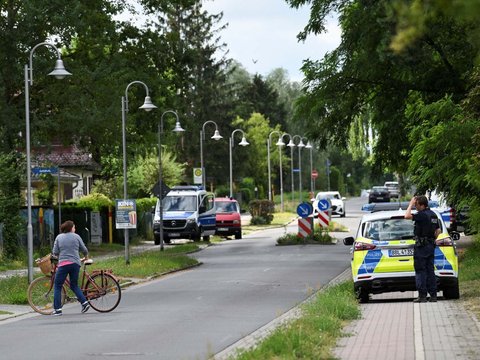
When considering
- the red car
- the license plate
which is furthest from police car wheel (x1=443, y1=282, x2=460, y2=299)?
the red car

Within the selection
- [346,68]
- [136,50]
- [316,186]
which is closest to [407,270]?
[346,68]

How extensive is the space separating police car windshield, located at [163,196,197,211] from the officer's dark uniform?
123 feet

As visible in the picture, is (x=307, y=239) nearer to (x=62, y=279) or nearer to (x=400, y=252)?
(x=62, y=279)

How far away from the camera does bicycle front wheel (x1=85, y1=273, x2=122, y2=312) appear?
20562 mm

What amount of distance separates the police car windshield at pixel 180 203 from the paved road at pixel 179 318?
19.6 meters

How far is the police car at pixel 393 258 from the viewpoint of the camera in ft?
62.3

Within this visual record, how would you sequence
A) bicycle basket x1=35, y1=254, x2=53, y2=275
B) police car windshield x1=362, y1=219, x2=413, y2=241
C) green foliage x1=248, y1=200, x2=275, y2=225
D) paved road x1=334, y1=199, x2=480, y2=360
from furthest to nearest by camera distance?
green foliage x1=248, y1=200, x2=275, y2=225, bicycle basket x1=35, y1=254, x2=53, y2=275, police car windshield x1=362, y1=219, x2=413, y2=241, paved road x1=334, y1=199, x2=480, y2=360

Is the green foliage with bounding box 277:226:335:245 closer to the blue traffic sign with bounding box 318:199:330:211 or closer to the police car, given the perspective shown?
the blue traffic sign with bounding box 318:199:330:211

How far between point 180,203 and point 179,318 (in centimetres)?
3750

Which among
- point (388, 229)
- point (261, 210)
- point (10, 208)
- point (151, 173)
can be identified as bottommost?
point (388, 229)

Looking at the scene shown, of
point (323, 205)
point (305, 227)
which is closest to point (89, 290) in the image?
point (323, 205)

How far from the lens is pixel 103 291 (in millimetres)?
20562

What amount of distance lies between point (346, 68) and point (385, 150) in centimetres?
368

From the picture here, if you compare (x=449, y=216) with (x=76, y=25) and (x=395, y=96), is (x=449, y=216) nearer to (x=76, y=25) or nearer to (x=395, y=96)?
(x=395, y=96)
